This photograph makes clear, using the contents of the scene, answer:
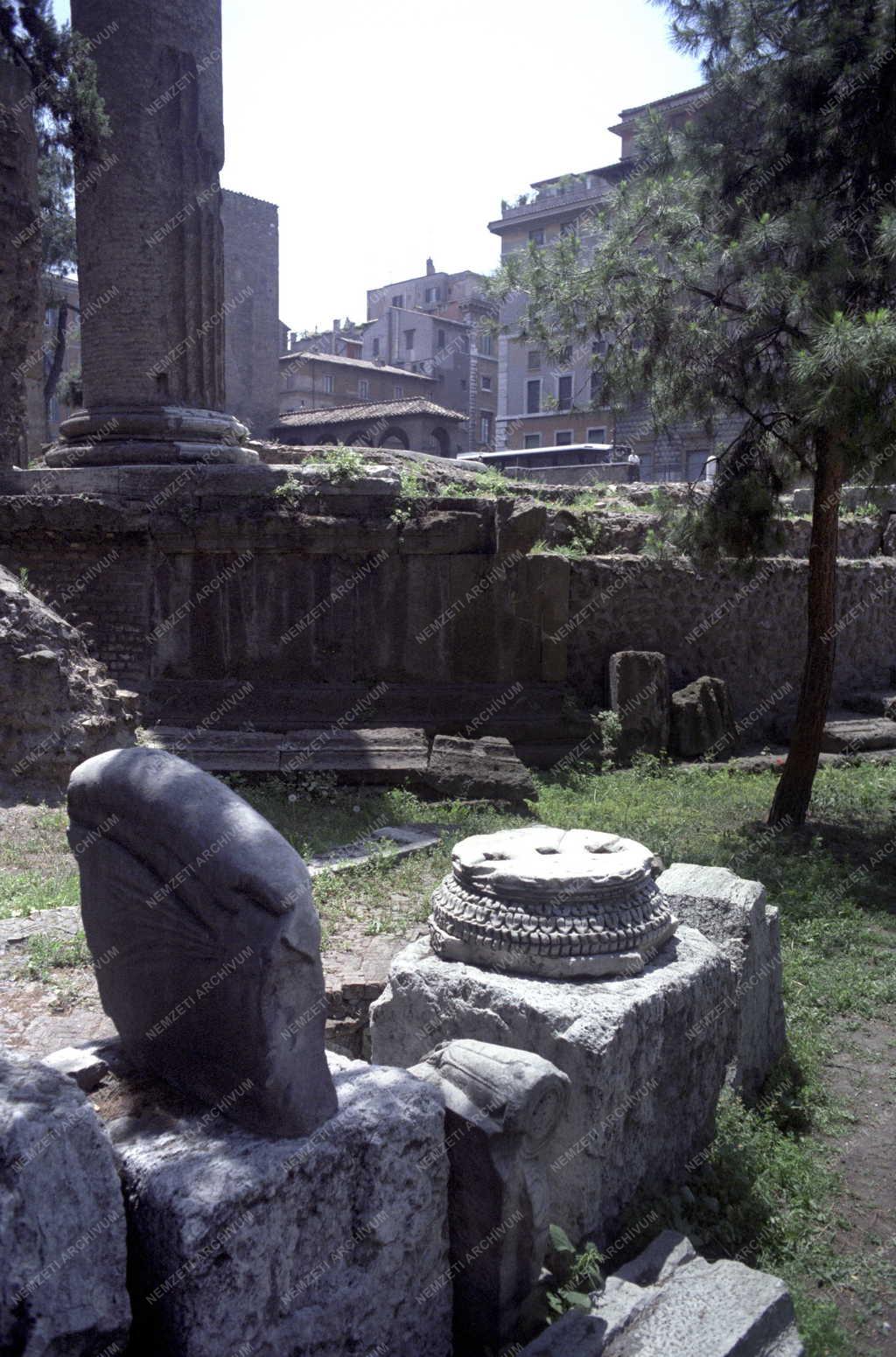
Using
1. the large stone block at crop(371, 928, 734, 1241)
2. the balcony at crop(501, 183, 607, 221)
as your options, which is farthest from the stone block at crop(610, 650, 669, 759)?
the balcony at crop(501, 183, 607, 221)

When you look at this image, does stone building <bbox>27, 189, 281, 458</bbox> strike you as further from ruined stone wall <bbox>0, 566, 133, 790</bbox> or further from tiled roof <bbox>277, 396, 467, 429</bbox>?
ruined stone wall <bbox>0, 566, 133, 790</bbox>

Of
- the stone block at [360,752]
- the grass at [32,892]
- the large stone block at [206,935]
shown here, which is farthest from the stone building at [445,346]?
the large stone block at [206,935]

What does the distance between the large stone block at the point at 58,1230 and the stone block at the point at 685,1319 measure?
3.30ft

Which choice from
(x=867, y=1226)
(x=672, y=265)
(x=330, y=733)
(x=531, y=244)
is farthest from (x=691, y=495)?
(x=867, y=1226)

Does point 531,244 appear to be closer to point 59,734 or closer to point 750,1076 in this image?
point 59,734

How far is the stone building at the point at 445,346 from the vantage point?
40500 millimetres

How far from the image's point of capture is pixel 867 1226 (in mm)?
3324

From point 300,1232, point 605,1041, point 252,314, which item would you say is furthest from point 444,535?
point 252,314

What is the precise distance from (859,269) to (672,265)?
1201 millimetres

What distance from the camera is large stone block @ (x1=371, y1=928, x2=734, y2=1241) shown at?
3012 mm

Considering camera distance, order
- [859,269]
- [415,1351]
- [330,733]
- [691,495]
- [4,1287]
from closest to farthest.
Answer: [4,1287]
[415,1351]
[859,269]
[691,495]
[330,733]

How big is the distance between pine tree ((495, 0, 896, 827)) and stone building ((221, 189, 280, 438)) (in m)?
→ 23.5

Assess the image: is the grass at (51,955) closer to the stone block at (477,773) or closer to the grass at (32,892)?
the grass at (32,892)

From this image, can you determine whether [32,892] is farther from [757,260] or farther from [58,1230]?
[757,260]
